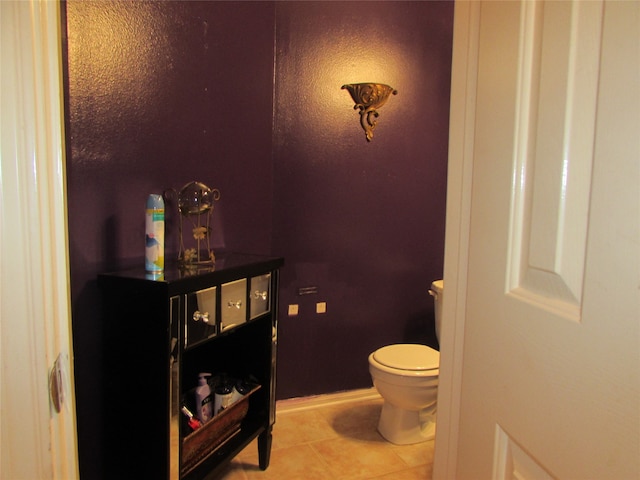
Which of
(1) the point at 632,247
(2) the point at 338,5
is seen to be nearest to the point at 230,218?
(2) the point at 338,5

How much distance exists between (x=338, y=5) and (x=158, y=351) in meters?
2.21

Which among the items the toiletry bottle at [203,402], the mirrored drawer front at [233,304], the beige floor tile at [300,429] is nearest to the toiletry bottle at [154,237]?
the mirrored drawer front at [233,304]

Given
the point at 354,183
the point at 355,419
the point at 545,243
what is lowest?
the point at 355,419

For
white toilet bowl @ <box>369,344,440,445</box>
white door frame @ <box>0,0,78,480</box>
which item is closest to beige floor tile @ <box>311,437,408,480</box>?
white toilet bowl @ <box>369,344,440,445</box>

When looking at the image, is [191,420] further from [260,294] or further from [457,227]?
[457,227]

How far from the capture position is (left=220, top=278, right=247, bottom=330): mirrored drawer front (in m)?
1.70

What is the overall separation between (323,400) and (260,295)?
1.16 meters

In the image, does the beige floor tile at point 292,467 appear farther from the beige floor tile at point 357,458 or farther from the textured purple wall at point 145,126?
the textured purple wall at point 145,126

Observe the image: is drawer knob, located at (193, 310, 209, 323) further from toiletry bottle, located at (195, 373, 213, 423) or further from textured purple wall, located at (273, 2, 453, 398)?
textured purple wall, located at (273, 2, 453, 398)

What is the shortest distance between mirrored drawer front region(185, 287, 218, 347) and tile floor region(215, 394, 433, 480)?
91cm

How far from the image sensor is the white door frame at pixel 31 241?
562mm

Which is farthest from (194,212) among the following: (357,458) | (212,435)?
(357,458)

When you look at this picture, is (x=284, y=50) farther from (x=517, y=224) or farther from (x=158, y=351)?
(x=517, y=224)

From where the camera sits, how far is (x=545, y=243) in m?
0.54
